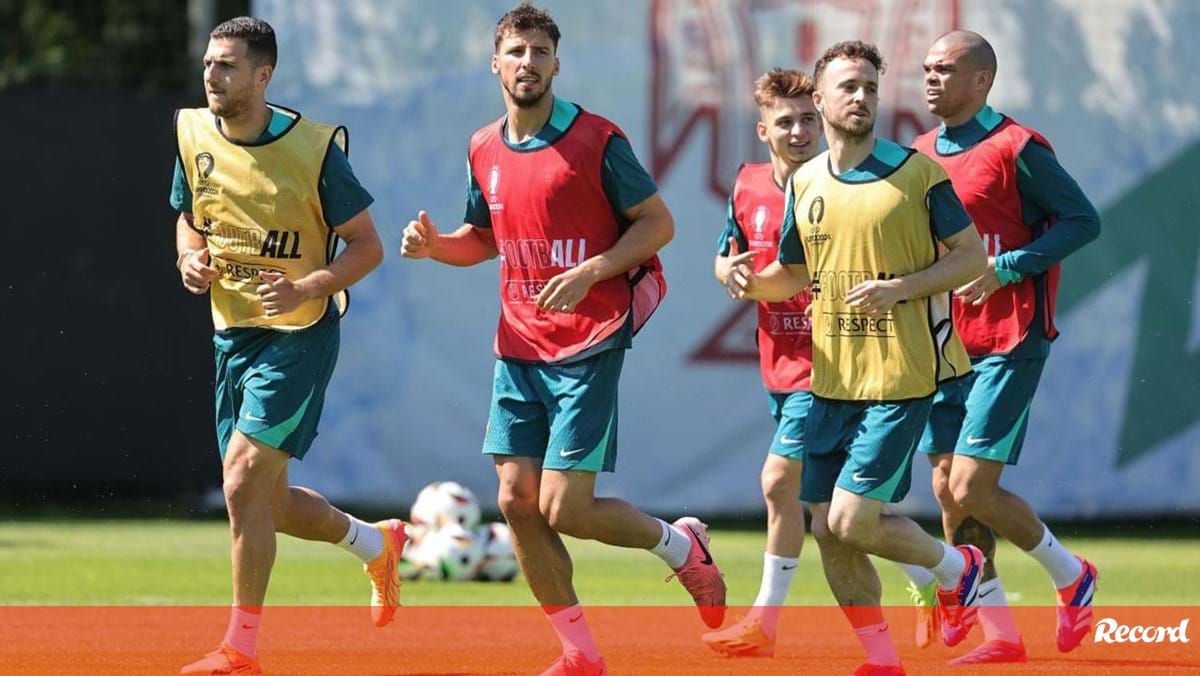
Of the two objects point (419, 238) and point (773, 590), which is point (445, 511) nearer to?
point (773, 590)

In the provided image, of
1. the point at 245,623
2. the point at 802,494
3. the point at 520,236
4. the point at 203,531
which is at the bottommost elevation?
the point at 203,531

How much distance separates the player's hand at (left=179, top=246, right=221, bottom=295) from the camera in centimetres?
748

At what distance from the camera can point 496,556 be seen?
11797 millimetres

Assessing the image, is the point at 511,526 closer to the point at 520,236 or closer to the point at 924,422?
the point at 520,236

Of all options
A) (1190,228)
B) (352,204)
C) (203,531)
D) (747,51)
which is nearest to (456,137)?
(747,51)

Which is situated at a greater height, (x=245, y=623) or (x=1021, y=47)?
(x=1021, y=47)

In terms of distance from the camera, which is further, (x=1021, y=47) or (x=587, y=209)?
(x=1021, y=47)

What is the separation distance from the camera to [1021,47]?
15.8 meters

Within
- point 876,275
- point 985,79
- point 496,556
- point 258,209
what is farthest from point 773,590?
point 496,556

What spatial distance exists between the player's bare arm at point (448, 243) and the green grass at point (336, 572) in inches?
135

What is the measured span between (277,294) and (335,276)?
0.28 meters

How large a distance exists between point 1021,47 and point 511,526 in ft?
31.9

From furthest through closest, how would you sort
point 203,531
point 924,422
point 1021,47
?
1. point 1021,47
2. point 203,531
3. point 924,422

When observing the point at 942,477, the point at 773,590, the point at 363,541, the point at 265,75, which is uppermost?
the point at 265,75
